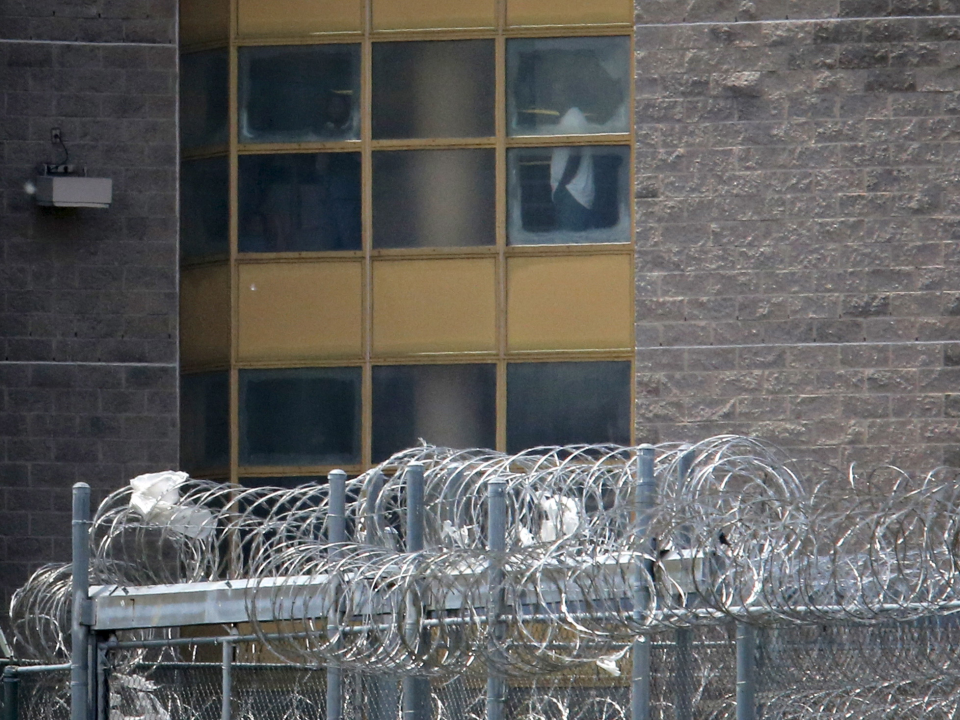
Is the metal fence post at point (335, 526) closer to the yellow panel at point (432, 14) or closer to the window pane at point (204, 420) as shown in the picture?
the window pane at point (204, 420)

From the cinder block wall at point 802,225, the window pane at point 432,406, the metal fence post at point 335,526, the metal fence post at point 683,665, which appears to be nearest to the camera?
the metal fence post at point 683,665

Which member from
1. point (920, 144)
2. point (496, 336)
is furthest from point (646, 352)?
point (920, 144)

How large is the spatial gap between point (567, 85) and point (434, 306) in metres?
2.21

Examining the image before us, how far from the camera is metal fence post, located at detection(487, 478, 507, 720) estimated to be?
25.0 feet

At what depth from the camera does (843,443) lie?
13.4m

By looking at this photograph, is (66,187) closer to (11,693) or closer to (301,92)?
(301,92)

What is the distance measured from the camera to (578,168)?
1411 cm

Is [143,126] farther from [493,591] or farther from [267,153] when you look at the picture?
[493,591]

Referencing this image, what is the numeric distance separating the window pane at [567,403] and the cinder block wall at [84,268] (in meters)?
2.89

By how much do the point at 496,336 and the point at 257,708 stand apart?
3979 mm

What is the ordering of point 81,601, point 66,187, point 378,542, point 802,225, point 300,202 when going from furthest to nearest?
1. point 300,202
2. point 66,187
3. point 802,225
4. point 378,542
5. point 81,601

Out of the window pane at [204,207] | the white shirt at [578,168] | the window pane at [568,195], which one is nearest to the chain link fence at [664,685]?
the window pane at [204,207]

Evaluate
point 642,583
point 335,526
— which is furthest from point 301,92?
point 642,583

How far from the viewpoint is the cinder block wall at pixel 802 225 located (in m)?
13.4
